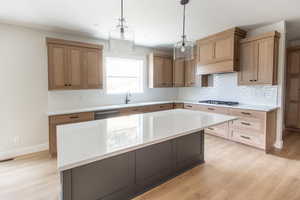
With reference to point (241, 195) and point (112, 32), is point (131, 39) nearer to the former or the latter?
point (112, 32)

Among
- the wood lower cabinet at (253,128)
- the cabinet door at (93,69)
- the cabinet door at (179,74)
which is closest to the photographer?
the wood lower cabinet at (253,128)

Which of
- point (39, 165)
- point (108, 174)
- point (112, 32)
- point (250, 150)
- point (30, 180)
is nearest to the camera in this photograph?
point (108, 174)

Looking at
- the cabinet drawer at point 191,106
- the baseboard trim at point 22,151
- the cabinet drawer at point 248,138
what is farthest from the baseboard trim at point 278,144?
the baseboard trim at point 22,151

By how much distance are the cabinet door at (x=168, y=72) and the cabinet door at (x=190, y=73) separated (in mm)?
480

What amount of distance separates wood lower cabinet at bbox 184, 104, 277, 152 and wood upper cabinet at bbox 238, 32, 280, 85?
0.68m

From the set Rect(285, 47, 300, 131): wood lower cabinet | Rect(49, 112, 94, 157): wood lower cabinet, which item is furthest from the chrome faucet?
Rect(285, 47, 300, 131): wood lower cabinet

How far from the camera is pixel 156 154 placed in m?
2.23

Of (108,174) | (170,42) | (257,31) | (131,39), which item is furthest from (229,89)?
(108,174)

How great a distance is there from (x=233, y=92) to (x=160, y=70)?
214cm

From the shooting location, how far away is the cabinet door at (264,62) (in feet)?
11.1

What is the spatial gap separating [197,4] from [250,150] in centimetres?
294

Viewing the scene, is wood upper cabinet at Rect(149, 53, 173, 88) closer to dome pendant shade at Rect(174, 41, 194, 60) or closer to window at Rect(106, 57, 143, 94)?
window at Rect(106, 57, 143, 94)

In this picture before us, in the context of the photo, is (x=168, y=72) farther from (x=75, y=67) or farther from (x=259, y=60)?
(x=75, y=67)

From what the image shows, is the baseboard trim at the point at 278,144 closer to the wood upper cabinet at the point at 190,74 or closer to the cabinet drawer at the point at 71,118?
the wood upper cabinet at the point at 190,74
